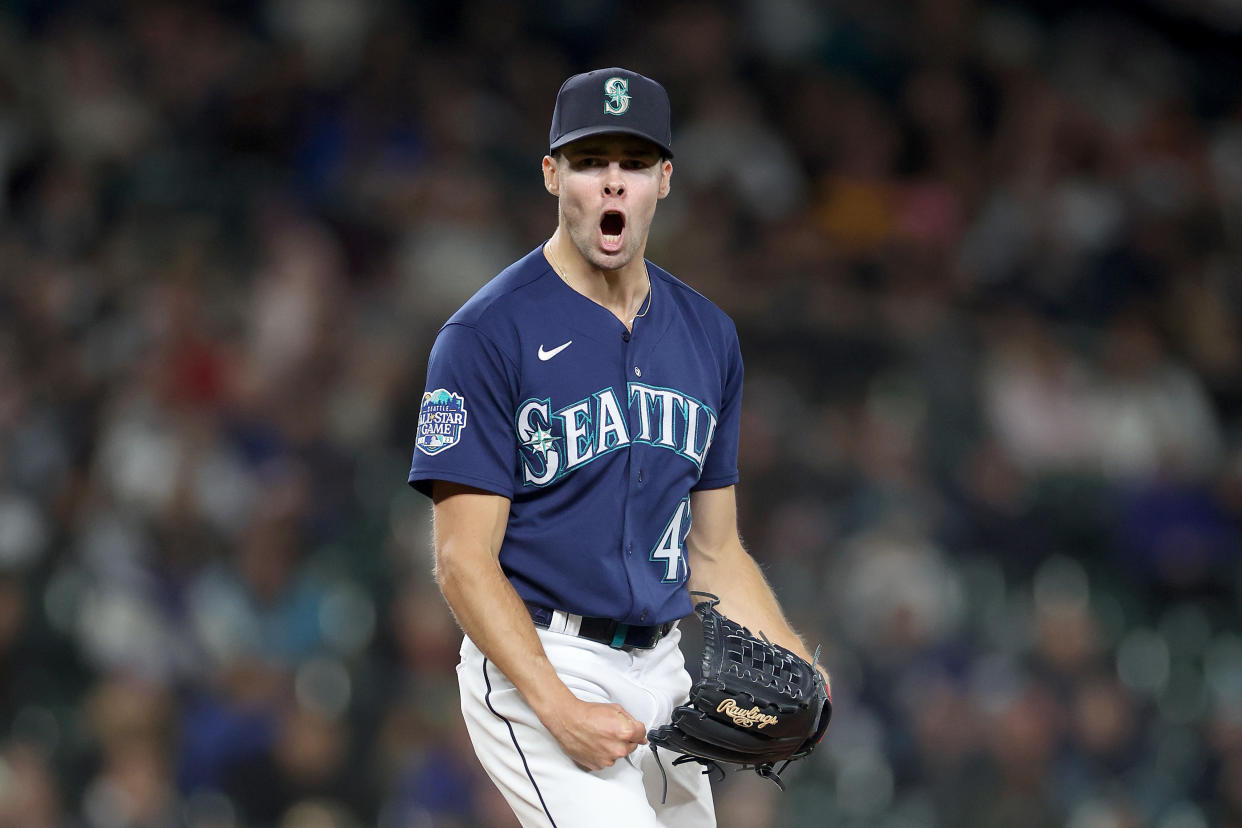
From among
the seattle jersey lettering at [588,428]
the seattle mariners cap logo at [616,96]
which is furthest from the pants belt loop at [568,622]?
the seattle mariners cap logo at [616,96]

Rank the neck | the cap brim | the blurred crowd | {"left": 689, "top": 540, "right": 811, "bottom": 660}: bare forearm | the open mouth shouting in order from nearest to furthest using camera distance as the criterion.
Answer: the cap brim < the open mouth shouting < the neck < {"left": 689, "top": 540, "right": 811, "bottom": 660}: bare forearm < the blurred crowd

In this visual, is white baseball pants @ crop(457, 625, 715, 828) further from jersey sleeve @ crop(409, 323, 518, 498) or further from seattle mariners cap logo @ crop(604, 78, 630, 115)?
seattle mariners cap logo @ crop(604, 78, 630, 115)

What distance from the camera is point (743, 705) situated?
9.85ft

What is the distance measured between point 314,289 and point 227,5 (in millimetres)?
2763

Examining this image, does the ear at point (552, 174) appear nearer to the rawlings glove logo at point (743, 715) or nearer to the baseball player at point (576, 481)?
the baseball player at point (576, 481)

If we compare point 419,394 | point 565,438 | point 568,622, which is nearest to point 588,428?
point 565,438

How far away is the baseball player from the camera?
2.95m

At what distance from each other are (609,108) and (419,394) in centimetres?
430

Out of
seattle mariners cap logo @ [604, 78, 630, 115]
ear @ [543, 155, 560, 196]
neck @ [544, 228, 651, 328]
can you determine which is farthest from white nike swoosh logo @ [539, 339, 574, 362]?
seattle mariners cap logo @ [604, 78, 630, 115]

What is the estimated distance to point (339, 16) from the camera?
960 cm

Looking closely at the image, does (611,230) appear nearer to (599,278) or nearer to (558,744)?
(599,278)

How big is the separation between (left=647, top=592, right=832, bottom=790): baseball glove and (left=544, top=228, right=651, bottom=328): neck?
685mm

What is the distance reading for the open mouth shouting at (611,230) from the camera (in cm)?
311

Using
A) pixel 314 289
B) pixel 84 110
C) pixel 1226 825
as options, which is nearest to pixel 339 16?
pixel 84 110
